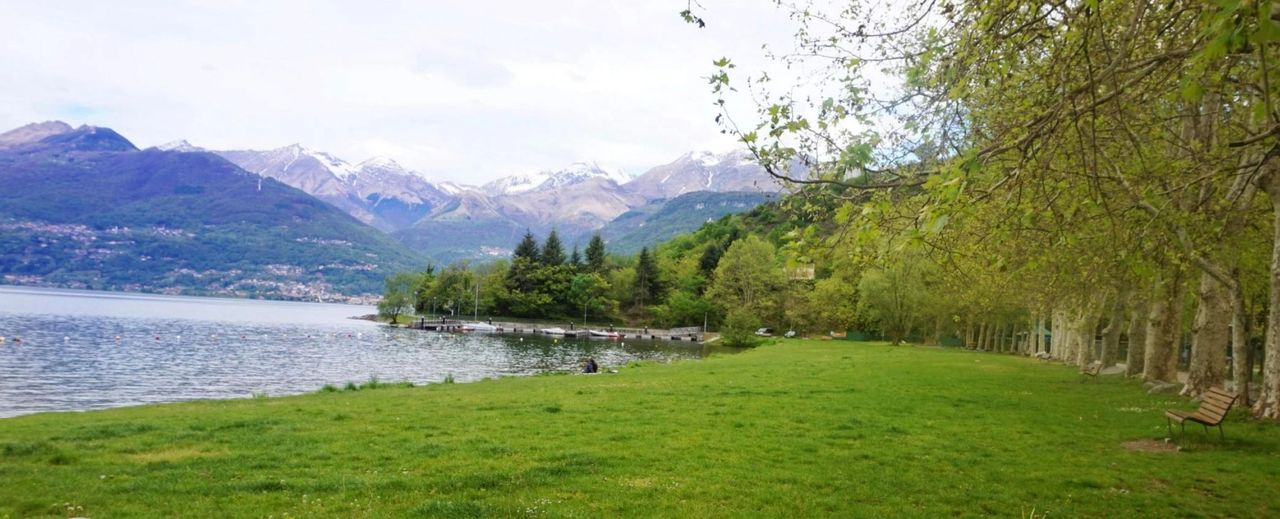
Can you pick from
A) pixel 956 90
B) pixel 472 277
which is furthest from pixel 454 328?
pixel 956 90

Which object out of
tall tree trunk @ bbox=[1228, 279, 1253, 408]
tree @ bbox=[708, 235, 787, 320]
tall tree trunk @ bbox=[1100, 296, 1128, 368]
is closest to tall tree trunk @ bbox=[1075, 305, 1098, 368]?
tall tree trunk @ bbox=[1100, 296, 1128, 368]

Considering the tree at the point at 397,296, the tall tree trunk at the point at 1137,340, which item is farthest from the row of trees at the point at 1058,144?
the tree at the point at 397,296

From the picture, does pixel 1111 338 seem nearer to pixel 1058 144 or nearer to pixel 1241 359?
pixel 1241 359

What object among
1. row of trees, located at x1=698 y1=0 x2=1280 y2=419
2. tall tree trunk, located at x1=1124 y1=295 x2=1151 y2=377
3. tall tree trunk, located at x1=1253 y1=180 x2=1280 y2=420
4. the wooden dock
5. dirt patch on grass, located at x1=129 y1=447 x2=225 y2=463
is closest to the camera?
row of trees, located at x1=698 y1=0 x2=1280 y2=419

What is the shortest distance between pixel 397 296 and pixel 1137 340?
128101 millimetres

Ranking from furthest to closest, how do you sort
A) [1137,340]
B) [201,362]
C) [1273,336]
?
[201,362], [1137,340], [1273,336]

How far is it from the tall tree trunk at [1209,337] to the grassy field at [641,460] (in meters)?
0.82

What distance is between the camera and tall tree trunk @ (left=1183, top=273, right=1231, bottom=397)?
1862 cm

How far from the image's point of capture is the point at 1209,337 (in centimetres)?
1920

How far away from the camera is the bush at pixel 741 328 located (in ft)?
304

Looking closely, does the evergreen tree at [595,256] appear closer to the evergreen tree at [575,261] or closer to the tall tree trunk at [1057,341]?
the evergreen tree at [575,261]

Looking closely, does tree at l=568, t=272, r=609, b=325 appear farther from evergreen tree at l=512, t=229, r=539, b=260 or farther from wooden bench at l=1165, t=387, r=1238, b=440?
wooden bench at l=1165, t=387, r=1238, b=440

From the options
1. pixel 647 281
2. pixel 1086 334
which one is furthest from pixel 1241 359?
pixel 647 281

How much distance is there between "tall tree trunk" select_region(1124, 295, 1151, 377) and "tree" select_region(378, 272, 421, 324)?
124 metres
